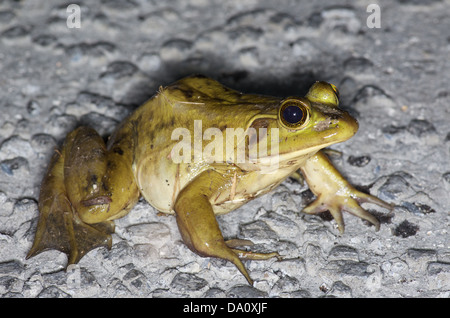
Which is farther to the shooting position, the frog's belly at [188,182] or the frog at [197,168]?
the frog's belly at [188,182]

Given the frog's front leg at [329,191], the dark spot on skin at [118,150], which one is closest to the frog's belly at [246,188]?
the frog's front leg at [329,191]

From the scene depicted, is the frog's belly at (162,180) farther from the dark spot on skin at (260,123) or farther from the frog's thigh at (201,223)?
the dark spot on skin at (260,123)

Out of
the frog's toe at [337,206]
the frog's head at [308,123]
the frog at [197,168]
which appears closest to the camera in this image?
the frog's head at [308,123]

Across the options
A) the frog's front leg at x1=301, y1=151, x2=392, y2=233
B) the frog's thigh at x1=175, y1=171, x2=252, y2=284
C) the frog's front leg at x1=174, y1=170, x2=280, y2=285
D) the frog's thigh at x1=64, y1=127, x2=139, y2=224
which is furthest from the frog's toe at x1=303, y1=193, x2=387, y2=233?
the frog's thigh at x1=64, y1=127, x2=139, y2=224

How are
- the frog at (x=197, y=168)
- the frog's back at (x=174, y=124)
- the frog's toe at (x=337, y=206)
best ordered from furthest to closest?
the frog's toe at (x=337, y=206)
the frog's back at (x=174, y=124)
the frog at (x=197, y=168)

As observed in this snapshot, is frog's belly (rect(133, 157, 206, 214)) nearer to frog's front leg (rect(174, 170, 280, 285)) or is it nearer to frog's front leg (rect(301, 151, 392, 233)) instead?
frog's front leg (rect(174, 170, 280, 285))

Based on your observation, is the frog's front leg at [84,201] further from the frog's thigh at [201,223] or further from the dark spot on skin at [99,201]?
the frog's thigh at [201,223]

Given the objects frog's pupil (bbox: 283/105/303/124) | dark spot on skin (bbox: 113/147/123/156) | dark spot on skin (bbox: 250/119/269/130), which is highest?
frog's pupil (bbox: 283/105/303/124)

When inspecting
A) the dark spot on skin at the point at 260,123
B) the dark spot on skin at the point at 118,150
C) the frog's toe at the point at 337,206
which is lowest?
the frog's toe at the point at 337,206

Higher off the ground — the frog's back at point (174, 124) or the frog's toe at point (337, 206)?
the frog's back at point (174, 124)
